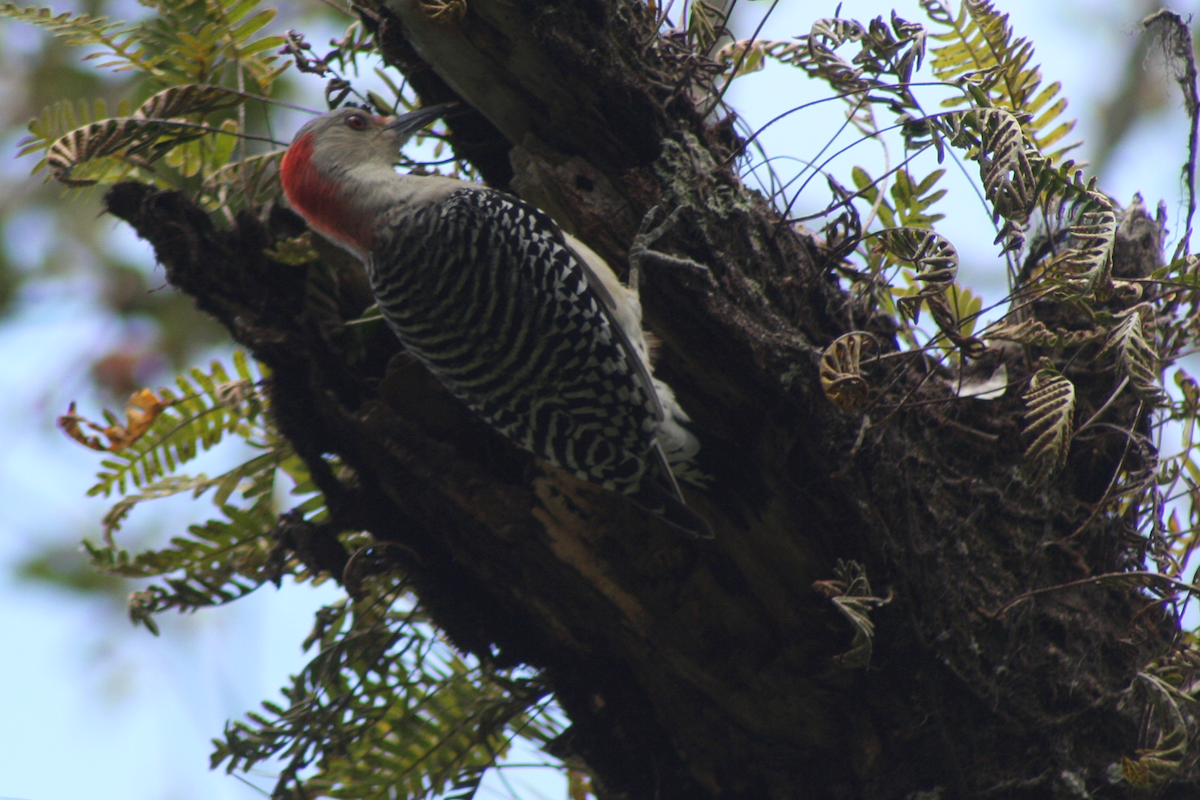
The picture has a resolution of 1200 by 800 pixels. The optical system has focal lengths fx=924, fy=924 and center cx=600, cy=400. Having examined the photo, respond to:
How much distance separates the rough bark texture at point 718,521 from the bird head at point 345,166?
35cm

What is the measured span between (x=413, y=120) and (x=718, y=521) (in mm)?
1812

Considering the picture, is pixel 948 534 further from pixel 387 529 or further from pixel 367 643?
pixel 367 643

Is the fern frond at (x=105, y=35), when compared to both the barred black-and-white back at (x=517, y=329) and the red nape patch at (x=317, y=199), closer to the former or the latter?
the red nape patch at (x=317, y=199)

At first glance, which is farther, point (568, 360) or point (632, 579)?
point (568, 360)

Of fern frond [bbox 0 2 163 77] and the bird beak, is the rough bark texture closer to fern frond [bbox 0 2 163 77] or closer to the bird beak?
the bird beak

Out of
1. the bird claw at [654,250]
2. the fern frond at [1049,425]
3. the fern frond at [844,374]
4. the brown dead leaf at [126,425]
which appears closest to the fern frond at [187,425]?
the brown dead leaf at [126,425]

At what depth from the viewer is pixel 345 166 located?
11.5 feet

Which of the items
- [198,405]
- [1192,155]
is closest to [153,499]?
[198,405]

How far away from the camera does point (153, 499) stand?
3525mm

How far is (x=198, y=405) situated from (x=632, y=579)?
73.2 inches

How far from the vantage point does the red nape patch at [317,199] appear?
10.7 ft

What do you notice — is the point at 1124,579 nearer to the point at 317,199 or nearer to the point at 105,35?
the point at 317,199

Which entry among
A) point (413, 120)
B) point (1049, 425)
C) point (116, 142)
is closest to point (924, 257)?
point (1049, 425)

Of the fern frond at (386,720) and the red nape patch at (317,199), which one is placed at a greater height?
the red nape patch at (317,199)
